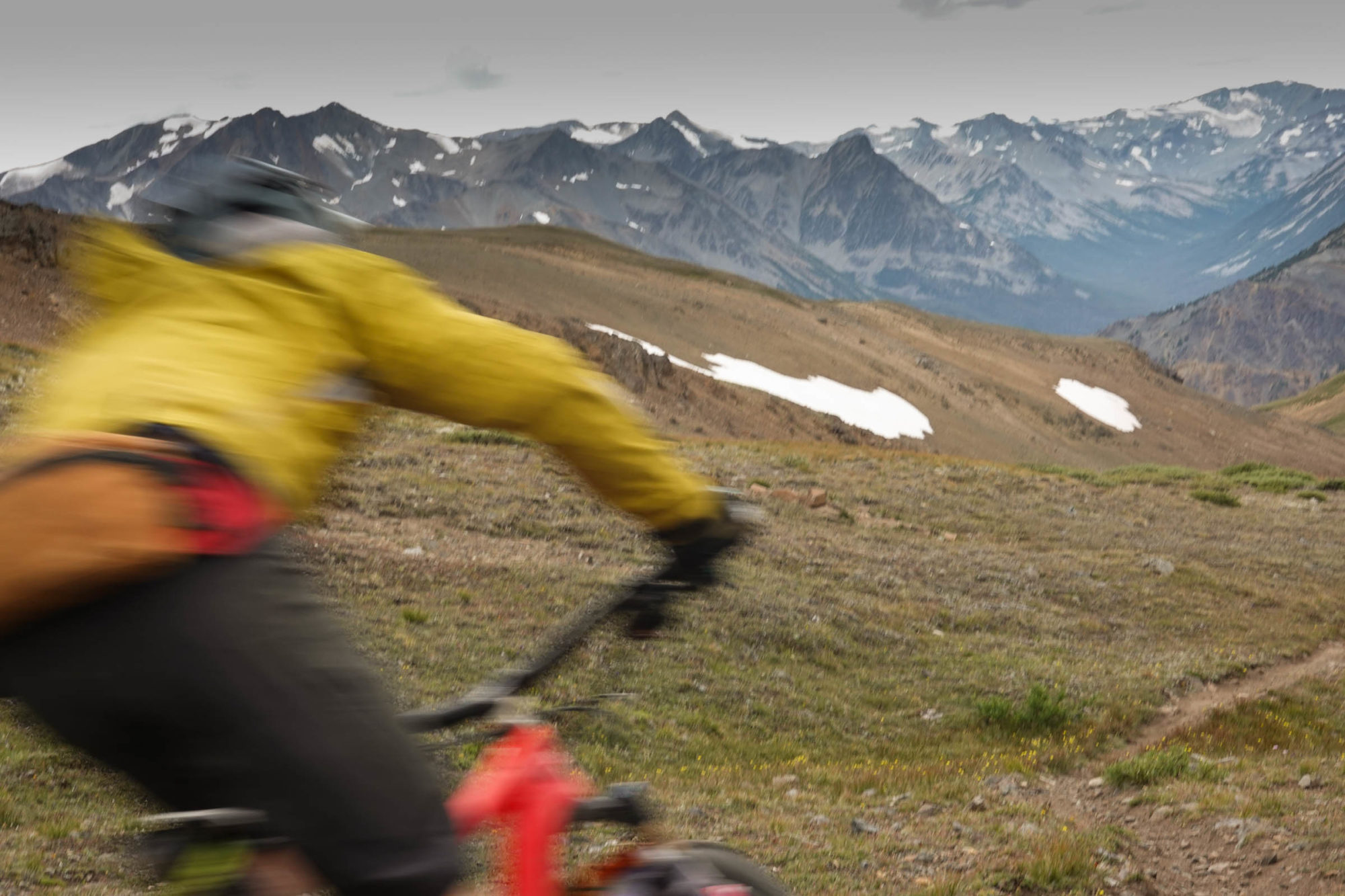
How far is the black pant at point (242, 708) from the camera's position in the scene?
5.60 ft

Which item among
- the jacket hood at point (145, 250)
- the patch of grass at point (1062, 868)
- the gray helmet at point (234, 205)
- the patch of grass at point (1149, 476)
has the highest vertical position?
the gray helmet at point (234, 205)

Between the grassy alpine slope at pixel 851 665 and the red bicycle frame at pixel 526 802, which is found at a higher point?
the red bicycle frame at pixel 526 802

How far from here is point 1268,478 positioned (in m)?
39.4

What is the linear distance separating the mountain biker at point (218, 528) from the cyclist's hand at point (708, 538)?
2.54 ft

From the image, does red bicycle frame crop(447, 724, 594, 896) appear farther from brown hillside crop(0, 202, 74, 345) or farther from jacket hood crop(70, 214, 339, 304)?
brown hillside crop(0, 202, 74, 345)

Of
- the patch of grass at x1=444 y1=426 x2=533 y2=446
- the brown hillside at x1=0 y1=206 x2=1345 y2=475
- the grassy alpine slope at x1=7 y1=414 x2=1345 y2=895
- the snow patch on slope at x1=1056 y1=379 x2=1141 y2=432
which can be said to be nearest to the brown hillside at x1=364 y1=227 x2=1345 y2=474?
the brown hillside at x1=0 y1=206 x2=1345 y2=475

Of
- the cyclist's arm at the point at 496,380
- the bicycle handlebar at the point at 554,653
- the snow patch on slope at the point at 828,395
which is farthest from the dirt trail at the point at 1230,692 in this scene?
the snow patch on slope at the point at 828,395

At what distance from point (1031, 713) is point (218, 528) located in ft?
39.3

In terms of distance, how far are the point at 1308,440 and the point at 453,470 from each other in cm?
11438

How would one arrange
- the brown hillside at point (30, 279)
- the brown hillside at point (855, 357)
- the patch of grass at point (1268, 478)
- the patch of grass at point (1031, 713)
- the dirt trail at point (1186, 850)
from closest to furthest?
1. the dirt trail at point (1186, 850)
2. the patch of grass at point (1031, 713)
3. the brown hillside at point (30, 279)
4. the patch of grass at point (1268, 478)
5. the brown hillside at point (855, 357)

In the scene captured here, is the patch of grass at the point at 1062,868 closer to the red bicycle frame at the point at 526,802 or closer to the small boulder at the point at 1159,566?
the red bicycle frame at the point at 526,802

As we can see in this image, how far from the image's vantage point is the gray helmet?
2.23 m

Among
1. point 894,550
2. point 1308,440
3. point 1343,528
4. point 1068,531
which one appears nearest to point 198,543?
point 894,550

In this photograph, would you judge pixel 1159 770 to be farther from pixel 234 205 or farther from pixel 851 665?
pixel 234 205
